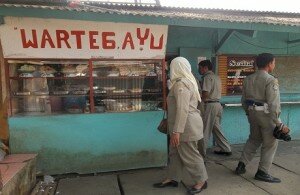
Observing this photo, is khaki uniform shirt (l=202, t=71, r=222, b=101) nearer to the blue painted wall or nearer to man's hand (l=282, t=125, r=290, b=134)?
the blue painted wall

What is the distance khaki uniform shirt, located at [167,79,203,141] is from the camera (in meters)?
3.97

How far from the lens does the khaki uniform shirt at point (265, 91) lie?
438 cm

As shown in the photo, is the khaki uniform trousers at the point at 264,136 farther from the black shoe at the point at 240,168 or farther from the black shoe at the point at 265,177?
the black shoe at the point at 240,168

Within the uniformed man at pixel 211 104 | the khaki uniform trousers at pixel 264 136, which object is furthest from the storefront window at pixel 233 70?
the khaki uniform trousers at pixel 264 136

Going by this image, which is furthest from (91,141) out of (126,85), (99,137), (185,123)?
(185,123)

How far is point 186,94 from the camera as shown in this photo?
400cm

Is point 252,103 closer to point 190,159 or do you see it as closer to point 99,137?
point 190,159

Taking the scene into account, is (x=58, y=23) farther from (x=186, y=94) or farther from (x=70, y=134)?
(x=186, y=94)

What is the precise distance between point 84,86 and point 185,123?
6.46 ft

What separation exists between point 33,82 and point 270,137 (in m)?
3.82

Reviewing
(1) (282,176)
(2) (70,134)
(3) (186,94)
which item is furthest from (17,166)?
(1) (282,176)

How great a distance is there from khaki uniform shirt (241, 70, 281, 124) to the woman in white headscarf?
39.3 inches

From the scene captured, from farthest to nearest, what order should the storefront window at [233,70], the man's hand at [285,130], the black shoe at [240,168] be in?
1. the storefront window at [233,70]
2. the black shoe at [240,168]
3. the man's hand at [285,130]

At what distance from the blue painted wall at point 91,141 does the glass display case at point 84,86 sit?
21 centimetres
